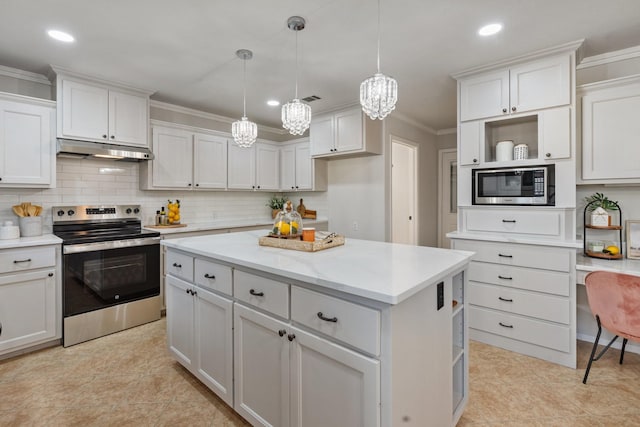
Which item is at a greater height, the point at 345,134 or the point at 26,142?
the point at 345,134

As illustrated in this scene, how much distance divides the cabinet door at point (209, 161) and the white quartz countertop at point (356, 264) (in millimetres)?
2136

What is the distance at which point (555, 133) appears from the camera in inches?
98.1

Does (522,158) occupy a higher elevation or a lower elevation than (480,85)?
lower

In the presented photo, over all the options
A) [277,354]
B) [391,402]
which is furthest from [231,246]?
[391,402]

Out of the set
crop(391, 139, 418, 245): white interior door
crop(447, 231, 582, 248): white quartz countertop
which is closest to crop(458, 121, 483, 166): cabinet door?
crop(447, 231, 582, 248): white quartz countertop

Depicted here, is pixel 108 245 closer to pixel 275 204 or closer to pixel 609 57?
pixel 275 204

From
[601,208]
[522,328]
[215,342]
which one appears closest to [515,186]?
[601,208]

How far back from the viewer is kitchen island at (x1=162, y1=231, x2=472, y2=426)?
1.16 metres

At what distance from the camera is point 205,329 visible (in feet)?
6.46

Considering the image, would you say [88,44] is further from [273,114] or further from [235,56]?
[273,114]

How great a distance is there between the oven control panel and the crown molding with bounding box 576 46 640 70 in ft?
15.8

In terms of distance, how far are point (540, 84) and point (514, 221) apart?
1.14 meters

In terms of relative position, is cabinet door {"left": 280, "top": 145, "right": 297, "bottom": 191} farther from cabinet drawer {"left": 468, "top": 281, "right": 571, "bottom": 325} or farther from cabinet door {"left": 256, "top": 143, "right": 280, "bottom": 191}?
cabinet drawer {"left": 468, "top": 281, "right": 571, "bottom": 325}

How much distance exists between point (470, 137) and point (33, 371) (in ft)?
13.5
